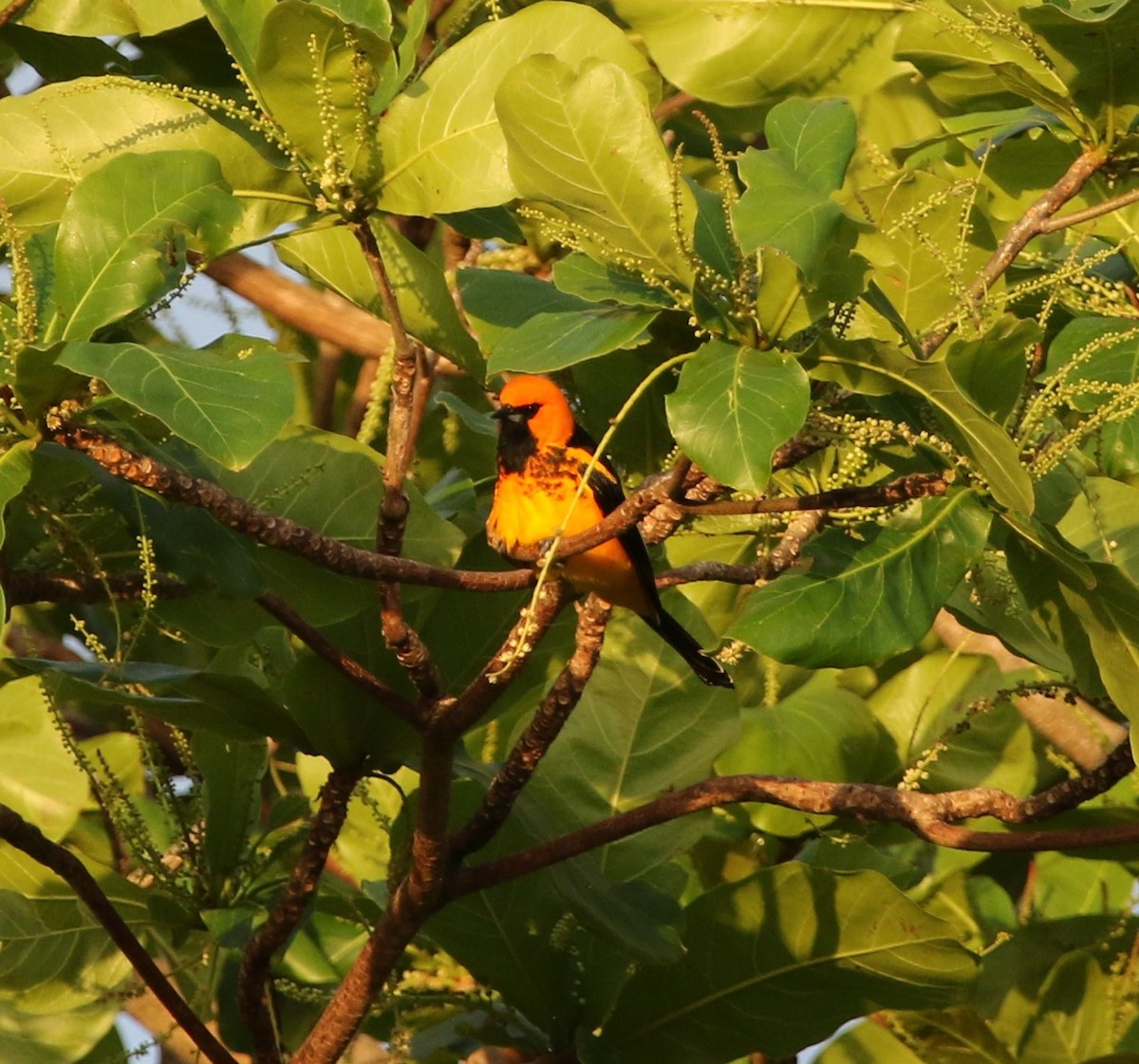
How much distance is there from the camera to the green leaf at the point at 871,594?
1.85 metres

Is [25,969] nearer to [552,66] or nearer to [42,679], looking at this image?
[42,679]

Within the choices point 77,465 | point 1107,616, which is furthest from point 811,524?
point 77,465

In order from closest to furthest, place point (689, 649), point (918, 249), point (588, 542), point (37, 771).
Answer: point (588, 542), point (918, 249), point (689, 649), point (37, 771)

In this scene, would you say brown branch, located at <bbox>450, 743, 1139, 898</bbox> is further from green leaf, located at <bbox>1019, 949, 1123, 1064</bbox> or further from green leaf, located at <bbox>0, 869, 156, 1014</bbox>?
green leaf, located at <bbox>1019, 949, 1123, 1064</bbox>

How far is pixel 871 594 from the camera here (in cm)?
188

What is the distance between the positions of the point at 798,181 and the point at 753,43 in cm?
148

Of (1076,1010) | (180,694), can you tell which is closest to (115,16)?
(180,694)

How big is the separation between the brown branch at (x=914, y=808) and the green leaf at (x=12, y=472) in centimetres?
85

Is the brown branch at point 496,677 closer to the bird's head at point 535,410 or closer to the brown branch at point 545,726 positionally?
the brown branch at point 545,726

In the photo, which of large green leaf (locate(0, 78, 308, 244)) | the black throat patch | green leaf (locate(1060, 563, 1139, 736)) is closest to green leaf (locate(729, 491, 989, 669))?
green leaf (locate(1060, 563, 1139, 736))

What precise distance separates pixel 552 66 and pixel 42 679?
1154 millimetres

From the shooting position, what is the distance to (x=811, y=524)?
208cm

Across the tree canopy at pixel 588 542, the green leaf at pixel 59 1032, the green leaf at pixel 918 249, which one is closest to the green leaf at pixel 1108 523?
the tree canopy at pixel 588 542

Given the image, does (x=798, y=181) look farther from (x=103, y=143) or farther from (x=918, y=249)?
(x=103, y=143)
